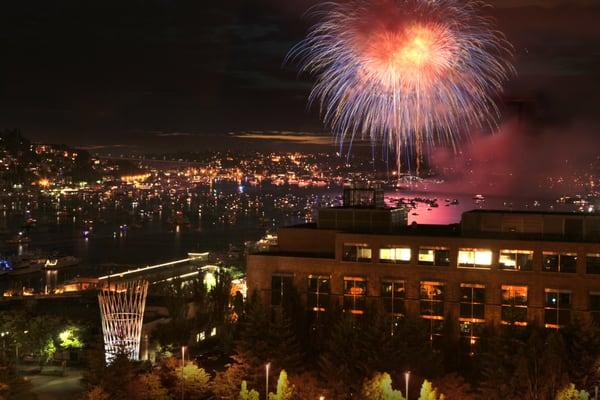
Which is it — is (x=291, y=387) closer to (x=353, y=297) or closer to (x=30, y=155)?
(x=353, y=297)

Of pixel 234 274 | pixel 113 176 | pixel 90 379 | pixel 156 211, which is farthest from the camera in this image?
pixel 113 176

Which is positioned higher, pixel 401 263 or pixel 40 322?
pixel 401 263

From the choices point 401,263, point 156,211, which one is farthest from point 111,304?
point 156,211

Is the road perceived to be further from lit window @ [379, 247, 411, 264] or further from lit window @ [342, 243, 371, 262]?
lit window @ [379, 247, 411, 264]

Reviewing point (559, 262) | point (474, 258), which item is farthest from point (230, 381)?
point (559, 262)

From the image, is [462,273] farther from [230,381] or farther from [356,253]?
[230,381]

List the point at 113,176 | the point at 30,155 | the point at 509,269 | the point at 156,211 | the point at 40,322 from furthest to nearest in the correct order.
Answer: the point at 113,176 → the point at 30,155 → the point at 156,211 → the point at 40,322 → the point at 509,269

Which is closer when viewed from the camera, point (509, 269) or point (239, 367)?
point (239, 367)

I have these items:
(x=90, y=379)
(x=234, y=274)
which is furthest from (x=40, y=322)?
(x=234, y=274)
